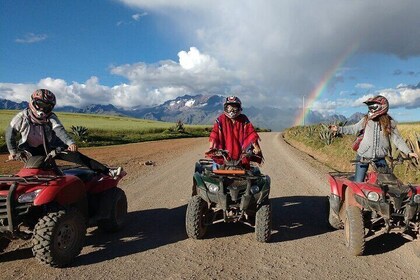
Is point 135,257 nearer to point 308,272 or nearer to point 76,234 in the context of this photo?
point 76,234

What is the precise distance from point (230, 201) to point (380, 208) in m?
2.15

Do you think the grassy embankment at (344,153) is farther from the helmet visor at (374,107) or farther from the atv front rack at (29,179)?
the atv front rack at (29,179)

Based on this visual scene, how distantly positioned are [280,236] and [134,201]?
4.06 m

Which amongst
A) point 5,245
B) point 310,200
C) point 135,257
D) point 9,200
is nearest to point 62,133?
point 9,200

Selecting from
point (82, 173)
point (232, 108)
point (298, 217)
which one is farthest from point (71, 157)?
point (298, 217)

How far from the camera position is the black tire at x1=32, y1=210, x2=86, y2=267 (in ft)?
15.2

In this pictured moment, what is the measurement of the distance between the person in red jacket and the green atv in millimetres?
724

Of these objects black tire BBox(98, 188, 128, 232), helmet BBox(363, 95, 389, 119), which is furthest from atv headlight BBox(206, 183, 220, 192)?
helmet BBox(363, 95, 389, 119)

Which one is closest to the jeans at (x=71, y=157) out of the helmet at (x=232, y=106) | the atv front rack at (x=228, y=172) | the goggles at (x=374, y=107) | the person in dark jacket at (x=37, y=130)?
the person in dark jacket at (x=37, y=130)

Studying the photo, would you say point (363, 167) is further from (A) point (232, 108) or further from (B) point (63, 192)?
(B) point (63, 192)

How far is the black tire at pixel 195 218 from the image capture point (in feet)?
19.5

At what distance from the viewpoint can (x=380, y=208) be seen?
201 inches

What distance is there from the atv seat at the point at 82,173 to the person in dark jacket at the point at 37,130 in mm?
450

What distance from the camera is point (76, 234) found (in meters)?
5.10
